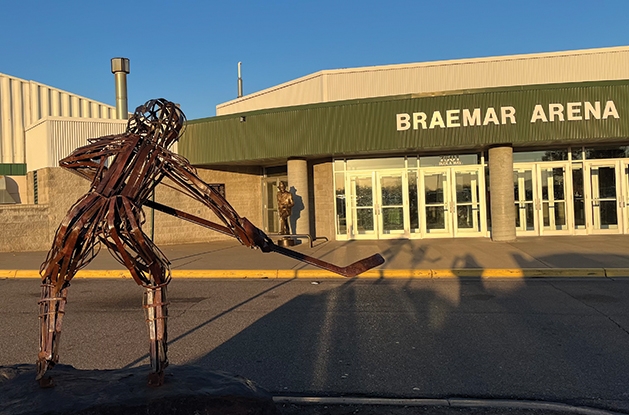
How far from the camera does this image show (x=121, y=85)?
22953mm

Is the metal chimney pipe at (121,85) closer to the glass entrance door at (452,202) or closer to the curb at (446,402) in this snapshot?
the glass entrance door at (452,202)

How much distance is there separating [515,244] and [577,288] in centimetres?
567

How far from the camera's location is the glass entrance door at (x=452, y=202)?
54.9 ft

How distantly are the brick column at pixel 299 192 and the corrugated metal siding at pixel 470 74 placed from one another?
3.40 meters

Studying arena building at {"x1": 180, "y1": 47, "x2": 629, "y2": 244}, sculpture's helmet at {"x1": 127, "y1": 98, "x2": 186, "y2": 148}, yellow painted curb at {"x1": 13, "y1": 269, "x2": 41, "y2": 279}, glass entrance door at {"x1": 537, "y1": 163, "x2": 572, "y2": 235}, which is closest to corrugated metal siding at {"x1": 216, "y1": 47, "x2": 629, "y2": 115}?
arena building at {"x1": 180, "y1": 47, "x2": 629, "y2": 244}

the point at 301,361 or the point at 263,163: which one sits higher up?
the point at 263,163

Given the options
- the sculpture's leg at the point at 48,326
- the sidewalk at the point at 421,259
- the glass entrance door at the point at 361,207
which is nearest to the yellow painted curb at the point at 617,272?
the sidewalk at the point at 421,259

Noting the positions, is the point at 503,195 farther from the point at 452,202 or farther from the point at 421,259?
the point at 421,259

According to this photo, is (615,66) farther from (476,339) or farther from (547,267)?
(476,339)

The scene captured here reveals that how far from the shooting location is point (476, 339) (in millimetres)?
5754

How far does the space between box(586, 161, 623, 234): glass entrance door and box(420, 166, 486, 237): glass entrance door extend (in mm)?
3567

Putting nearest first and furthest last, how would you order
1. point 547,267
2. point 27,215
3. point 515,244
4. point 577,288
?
point 577,288, point 547,267, point 515,244, point 27,215

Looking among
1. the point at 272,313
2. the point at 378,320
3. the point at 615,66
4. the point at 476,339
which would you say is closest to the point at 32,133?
the point at 272,313

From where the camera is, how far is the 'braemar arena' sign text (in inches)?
553
